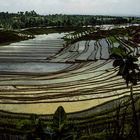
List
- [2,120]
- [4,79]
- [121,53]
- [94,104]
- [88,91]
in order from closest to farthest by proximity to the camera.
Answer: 1. [121,53]
2. [2,120]
3. [94,104]
4. [88,91]
5. [4,79]

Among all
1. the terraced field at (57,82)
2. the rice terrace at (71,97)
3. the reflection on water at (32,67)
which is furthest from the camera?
the reflection on water at (32,67)

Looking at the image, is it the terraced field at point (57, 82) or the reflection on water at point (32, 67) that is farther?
the reflection on water at point (32, 67)

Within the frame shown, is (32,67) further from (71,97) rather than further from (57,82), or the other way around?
(71,97)

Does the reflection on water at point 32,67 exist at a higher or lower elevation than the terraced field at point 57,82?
lower

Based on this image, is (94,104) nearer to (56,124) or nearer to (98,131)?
(98,131)

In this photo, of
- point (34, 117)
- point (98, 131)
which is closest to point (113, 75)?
point (98, 131)

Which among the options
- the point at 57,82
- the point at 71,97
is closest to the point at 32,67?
the point at 57,82

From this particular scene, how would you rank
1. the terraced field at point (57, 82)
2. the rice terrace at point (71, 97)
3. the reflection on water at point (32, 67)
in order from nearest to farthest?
1. the rice terrace at point (71, 97)
2. the terraced field at point (57, 82)
3. the reflection on water at point (32, 67)

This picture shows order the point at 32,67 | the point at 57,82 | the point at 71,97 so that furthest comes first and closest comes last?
the point at 32,67
the point at 57,82
the point at 71,97
